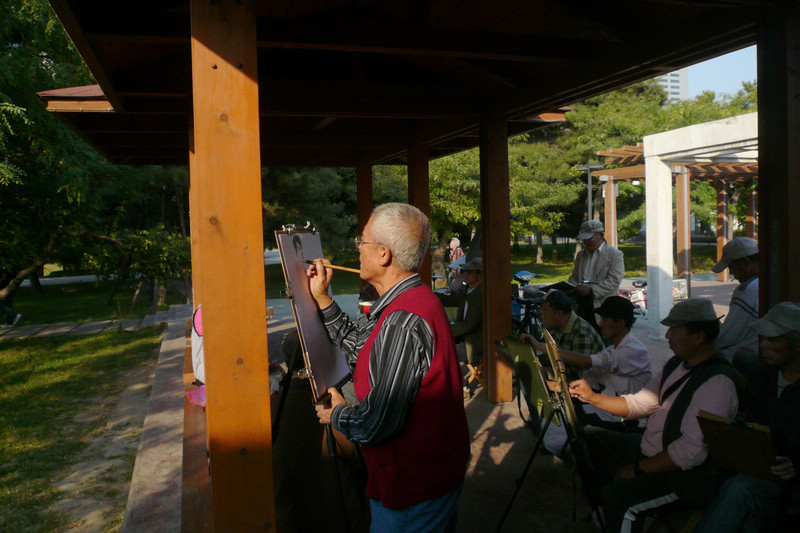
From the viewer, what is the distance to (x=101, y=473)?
200 inches

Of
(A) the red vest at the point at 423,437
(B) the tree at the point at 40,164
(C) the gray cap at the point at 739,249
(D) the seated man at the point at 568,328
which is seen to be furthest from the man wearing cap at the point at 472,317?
(B) the tree at the point at 40,164

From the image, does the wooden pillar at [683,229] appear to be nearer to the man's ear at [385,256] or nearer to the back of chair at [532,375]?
the back of chair at [532,375]

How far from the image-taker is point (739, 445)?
7.70ft

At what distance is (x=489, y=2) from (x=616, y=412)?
2737 millimetres

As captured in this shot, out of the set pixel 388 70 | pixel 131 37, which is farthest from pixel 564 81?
pixel 131 37

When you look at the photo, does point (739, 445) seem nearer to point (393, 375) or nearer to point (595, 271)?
point (393, 375)

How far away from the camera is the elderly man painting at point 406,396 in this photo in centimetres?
191

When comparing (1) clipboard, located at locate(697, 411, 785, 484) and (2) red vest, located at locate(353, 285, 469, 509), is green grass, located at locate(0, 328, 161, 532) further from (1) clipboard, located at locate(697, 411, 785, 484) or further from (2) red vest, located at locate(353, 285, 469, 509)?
(1) clipboard, located at locate(697, 411, 785, 484)

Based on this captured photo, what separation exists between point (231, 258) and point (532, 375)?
1803 mm

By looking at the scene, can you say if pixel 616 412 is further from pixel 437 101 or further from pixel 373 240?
pixel 437 101

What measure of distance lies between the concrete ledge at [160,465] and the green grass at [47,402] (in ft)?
1.17

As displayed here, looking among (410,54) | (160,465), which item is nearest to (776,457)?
(410,54)

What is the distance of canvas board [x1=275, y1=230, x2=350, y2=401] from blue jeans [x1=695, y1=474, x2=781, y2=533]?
64.9 inches

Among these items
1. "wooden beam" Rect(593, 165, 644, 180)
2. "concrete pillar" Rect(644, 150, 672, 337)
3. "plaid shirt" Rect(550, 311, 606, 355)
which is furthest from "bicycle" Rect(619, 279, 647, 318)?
"plaid shirt" Rect(550, 311, 606, 355)
